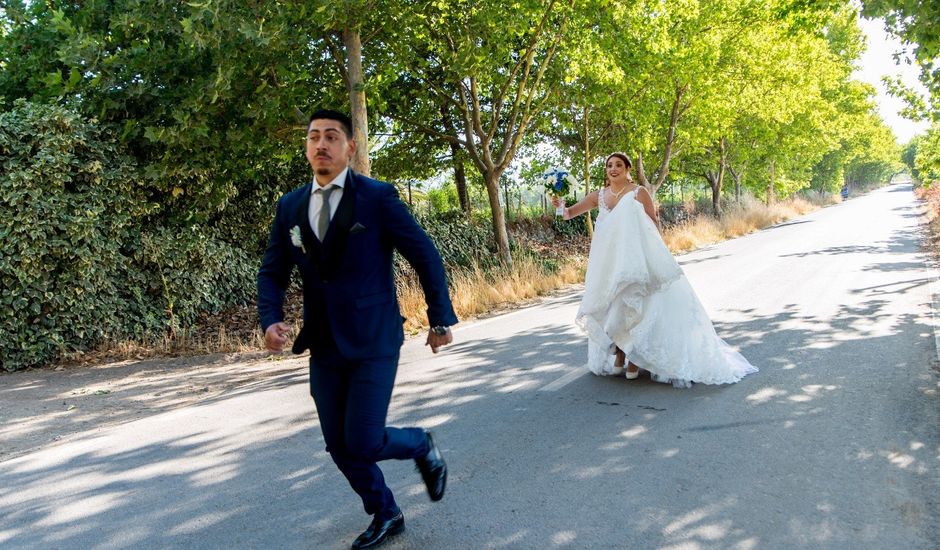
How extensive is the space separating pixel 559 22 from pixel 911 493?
1289 cm

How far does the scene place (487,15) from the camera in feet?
40.1

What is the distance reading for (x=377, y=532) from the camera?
3.36 meters

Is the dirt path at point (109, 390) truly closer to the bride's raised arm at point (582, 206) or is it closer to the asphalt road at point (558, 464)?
the asphalt road at point (558, 464)

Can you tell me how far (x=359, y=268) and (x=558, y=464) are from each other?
2.05 m

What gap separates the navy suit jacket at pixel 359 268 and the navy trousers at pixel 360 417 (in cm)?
9

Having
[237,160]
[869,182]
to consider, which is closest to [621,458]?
[237,160]

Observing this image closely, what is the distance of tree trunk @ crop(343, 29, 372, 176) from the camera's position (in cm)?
1043

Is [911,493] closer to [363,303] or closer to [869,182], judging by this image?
[363,303]

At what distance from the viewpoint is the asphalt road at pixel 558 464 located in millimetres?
3484

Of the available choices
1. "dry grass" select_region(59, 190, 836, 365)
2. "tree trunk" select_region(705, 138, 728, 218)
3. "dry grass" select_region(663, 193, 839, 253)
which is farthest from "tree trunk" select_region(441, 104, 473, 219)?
"tree trunk" select_region(705, 138, 728, 218)

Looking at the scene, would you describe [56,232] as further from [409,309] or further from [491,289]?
[491,289]

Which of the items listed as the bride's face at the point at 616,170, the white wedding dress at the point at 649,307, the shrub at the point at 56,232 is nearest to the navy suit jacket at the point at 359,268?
the white wedding dress at the point at 649,307

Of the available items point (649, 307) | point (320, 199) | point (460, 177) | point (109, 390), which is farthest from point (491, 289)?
point (320, 199)

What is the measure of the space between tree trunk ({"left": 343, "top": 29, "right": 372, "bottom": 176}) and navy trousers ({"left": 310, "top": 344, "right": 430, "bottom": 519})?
7.53m
